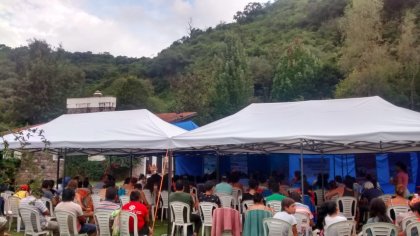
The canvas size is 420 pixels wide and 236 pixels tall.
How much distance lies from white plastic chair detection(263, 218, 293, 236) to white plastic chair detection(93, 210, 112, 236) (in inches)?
92.8

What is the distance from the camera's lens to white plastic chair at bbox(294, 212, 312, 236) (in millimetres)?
6488

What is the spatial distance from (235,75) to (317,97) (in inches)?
244

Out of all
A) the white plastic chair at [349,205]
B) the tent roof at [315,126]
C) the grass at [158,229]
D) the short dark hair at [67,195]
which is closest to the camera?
the short dark hair at [67,195]

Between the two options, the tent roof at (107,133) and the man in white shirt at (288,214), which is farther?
the tent roof at (107,133)

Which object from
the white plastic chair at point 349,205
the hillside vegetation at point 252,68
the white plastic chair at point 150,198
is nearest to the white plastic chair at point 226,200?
the white plastic chair at point 349,205

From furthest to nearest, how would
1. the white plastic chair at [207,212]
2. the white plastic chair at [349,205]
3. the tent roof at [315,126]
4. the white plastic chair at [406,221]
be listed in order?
the white plastic chair at [349,205] < the white plastic chair at [207,212] < the tent roof at [315,126] < the white plastic chair at [406,221]

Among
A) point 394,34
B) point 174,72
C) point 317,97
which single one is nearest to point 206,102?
point 317,97

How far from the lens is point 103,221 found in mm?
6824

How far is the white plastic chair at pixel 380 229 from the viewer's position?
532 cm

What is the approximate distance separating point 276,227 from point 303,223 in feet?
2.96

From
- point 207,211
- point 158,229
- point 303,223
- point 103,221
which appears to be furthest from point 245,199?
point 158,229

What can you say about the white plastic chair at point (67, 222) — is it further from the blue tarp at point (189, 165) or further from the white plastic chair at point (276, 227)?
the blue tarp at point (189, 165)

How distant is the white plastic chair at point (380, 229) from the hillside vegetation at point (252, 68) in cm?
1260

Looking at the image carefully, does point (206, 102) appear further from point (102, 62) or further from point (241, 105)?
point (102, 62)
